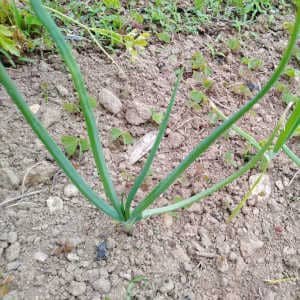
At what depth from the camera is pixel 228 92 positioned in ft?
5.16

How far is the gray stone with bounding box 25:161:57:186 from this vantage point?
1.22 m

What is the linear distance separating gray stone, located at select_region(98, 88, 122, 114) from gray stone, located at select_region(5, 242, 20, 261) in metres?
0.57

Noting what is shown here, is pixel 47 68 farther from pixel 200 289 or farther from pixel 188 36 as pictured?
pixel 200 289

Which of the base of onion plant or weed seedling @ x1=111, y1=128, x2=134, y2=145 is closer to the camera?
the base of onion plant

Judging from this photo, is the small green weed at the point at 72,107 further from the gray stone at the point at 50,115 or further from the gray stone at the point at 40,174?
the gray stone at the point at 40,174

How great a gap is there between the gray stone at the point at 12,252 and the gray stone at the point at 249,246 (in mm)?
630

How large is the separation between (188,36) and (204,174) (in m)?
0.71

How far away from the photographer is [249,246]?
1183mm

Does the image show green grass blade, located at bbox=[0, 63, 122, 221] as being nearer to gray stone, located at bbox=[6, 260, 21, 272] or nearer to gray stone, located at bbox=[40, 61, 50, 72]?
gray stone, located at bbox=[6, 260, 21, 272]

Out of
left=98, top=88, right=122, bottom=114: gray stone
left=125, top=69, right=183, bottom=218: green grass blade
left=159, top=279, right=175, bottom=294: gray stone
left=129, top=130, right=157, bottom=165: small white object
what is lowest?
left=159, top=279, right=175, bottom=294: gray stone

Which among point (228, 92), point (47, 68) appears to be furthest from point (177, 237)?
point (47, 68)

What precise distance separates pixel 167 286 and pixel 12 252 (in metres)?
0.43

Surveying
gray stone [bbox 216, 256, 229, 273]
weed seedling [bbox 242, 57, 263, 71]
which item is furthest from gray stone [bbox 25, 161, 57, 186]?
weed seedling [bbox 242, 57, 263, 71]

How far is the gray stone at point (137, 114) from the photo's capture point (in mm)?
1431
